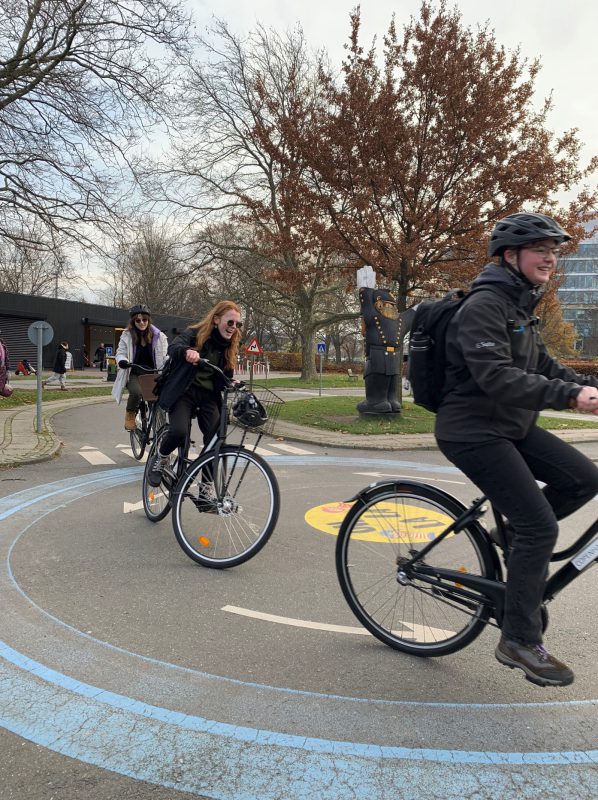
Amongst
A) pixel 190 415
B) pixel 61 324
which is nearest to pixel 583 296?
pixel 61 324

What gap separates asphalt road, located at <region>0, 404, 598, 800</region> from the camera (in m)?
2.10

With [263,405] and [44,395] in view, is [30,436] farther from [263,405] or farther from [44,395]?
[44,395]

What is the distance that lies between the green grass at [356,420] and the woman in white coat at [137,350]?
3996 millimetres

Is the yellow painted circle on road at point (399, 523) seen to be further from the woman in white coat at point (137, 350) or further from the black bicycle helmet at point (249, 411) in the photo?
the woman in white coat at point (137, 350)

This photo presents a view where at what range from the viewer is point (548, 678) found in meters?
2.47

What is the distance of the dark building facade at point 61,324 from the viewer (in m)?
37.0

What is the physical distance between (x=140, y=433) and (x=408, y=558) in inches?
232

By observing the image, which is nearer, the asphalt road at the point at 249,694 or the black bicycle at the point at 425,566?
the asphalt road at the point at 249,694

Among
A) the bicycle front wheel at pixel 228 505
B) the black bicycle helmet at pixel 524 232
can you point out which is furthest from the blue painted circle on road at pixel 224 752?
the black bicycle helmet at pixel 524 232

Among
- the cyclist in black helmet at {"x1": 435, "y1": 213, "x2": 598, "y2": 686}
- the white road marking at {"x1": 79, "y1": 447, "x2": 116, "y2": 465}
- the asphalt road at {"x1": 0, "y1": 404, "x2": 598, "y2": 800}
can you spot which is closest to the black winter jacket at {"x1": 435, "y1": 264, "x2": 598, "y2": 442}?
the cyclist in black helmet at {"x1": 435, "y1": 213, "x2": 598, "y2": 686}

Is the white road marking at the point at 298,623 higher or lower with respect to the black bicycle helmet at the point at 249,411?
lower

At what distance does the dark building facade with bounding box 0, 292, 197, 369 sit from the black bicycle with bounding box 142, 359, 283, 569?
3164 cm

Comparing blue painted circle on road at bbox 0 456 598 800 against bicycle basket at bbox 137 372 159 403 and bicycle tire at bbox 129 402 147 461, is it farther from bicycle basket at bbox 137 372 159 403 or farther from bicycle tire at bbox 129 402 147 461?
bicycle tire at bbox 129 402 147 461

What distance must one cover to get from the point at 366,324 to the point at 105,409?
25.9 ft
